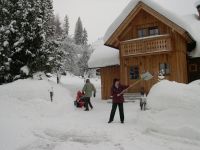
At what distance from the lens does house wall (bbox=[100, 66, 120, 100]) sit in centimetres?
2266

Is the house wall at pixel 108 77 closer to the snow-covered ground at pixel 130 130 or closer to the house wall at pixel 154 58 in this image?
the house wall at pixel 154 58

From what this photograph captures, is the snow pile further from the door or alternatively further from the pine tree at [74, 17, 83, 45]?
the pine tree at [74, 17, 83, 45]

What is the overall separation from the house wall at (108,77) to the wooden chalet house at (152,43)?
2.02 ft

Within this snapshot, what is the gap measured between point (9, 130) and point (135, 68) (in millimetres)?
13499

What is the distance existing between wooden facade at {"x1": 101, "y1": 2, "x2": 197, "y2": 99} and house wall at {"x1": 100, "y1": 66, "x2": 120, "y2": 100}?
166 cm

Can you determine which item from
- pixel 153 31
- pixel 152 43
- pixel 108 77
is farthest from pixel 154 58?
pixel 108 77

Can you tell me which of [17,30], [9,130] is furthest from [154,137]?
[17,30]

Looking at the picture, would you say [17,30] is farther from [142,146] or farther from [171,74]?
[142,146]

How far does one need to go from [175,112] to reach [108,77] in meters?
14.4

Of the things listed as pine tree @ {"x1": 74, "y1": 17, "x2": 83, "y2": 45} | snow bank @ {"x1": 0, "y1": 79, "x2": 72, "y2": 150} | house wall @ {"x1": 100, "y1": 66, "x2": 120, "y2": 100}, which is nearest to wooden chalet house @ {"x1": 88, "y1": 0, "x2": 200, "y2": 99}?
house wall @ {"x1": 100, "y1": 66, "x2": 120, "y2": 100}

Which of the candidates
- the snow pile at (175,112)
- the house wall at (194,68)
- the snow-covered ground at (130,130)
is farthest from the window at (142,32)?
the snow pile at (175,112)

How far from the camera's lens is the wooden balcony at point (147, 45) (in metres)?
18.7

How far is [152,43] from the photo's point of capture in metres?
19.2

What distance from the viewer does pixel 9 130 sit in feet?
29.3
